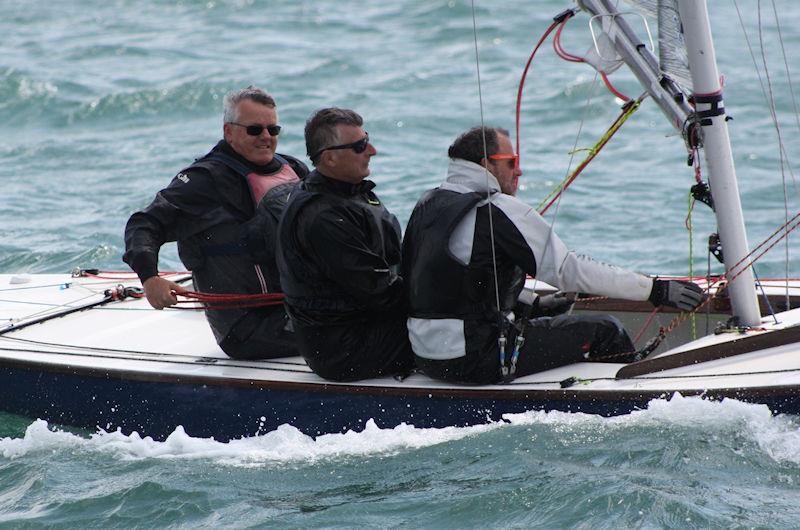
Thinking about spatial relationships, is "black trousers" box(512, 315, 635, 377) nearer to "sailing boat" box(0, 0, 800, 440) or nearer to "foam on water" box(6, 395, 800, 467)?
"sailing boat" box(0, 0, 800, 440)

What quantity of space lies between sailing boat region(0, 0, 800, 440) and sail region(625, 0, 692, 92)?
48 mm

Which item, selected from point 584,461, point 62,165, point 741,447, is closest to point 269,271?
point 584,461

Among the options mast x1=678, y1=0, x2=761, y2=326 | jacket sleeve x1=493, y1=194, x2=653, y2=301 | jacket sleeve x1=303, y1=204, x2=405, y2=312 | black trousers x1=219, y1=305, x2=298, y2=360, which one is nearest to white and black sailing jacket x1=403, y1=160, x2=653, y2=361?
jacket sleeve x1=493, y1=194, x2=653, y2=301

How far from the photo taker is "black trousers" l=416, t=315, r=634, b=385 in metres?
4.46

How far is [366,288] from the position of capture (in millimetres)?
4449

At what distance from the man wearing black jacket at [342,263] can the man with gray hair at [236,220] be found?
1.33ft

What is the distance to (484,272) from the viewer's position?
4.36m

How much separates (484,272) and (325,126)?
78cm

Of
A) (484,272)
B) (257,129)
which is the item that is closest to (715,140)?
(484,272)

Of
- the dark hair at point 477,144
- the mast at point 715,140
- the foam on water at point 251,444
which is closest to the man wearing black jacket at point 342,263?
the foam on water at point 251,444

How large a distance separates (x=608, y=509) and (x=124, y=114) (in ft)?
34.9

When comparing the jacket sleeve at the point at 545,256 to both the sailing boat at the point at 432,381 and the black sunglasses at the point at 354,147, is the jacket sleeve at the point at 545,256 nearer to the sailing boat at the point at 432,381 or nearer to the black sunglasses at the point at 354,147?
the sailing boat at the point at 432,381

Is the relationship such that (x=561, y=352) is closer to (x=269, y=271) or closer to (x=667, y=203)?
(x=269, y=271)

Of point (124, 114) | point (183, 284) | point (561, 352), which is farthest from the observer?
point (124, 114)
